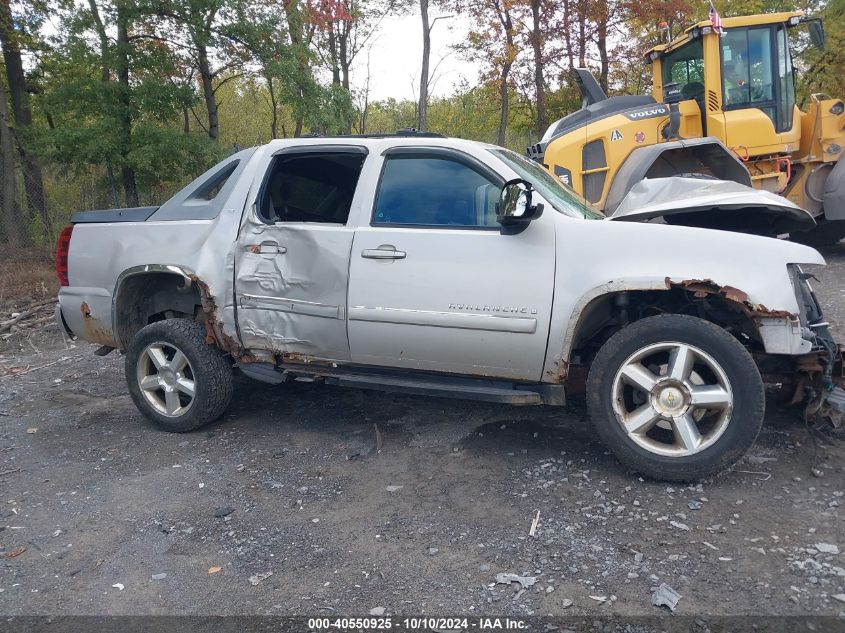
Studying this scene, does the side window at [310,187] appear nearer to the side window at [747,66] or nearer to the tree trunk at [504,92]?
the side window at [747,66]

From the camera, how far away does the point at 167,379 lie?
484 centimetres

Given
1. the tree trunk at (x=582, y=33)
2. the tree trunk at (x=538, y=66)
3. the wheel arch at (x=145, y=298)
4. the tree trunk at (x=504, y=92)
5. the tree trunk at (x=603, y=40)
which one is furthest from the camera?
the tree trunk at (x=504, y=92)

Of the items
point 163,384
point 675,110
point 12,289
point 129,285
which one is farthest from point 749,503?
point 12,289

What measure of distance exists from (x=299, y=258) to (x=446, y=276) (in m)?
1.08

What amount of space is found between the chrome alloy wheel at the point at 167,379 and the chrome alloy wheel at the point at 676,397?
3037mm

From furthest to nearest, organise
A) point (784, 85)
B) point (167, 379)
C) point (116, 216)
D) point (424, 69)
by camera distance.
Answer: point (424, 69) → point (784, 85) → point (116, 216) → point (167, 379)

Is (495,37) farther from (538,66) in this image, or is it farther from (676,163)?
(676,163)

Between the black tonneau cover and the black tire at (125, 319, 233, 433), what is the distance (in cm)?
84

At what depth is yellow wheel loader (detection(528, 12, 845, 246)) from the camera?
8703 millimetres

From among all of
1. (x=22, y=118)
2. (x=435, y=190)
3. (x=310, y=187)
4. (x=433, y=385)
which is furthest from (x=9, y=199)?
(x=433, y=385)

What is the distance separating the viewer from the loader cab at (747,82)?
8.92 m

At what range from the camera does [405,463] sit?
4184 mm

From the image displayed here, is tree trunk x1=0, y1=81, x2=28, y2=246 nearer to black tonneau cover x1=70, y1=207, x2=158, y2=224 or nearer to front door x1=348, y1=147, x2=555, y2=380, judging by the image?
black tonneau cover x1=70, y1=207, x2=158, y2=224

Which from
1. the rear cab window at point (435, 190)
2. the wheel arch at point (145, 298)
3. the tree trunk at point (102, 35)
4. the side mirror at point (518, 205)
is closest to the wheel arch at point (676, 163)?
the rear cab window at point (435, 190)
